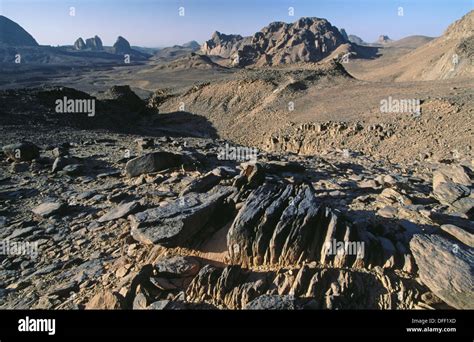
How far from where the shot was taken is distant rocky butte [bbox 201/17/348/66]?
94875 mm

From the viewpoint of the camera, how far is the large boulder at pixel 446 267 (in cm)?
529

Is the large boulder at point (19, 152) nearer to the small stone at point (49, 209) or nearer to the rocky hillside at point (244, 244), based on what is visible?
the rocky hillside at point (244, 244)

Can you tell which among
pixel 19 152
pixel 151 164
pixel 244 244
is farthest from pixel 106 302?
pixel 19 152

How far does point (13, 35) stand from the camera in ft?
598

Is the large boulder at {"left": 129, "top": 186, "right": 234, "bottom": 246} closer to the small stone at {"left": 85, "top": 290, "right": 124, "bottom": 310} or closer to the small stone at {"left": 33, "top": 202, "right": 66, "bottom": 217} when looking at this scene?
the small stone at {"left": 85, "top": 290, "right": 124, "bottom": 310}

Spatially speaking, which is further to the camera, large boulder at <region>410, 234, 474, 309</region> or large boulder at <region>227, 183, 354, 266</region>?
large boulder at <region>227, 183, 354, 266</region>

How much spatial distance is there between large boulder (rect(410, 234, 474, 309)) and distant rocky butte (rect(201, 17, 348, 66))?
86.3 metres

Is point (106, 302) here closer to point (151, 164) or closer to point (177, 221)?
point (177, 221)

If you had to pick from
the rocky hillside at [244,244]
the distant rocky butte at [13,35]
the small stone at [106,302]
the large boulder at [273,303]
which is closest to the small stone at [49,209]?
the rocky hillside at [244,244]

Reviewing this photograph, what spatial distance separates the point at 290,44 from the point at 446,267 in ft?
332

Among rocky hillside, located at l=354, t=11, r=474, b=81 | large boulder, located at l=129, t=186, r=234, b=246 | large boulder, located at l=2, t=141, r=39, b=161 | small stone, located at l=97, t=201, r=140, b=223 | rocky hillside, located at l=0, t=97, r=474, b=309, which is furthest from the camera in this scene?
rocky hillside, located at l=354, t=11, r=474, b=81

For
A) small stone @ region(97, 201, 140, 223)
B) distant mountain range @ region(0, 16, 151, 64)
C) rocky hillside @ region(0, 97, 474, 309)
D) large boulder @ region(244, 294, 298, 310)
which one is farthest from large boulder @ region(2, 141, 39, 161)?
distant mountain range @ region(0, 16, 151, 64)

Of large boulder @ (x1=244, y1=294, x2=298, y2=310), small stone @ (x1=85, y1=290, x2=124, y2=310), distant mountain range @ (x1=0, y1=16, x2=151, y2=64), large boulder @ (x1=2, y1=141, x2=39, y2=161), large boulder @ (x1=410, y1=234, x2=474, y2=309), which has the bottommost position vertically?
small stone @ (x1=85, y1=290, x2=124, y2=310)
